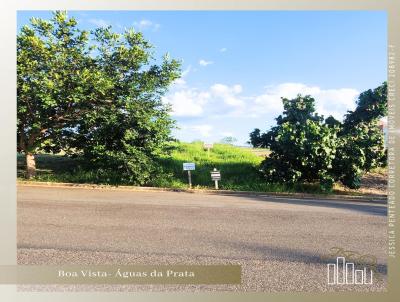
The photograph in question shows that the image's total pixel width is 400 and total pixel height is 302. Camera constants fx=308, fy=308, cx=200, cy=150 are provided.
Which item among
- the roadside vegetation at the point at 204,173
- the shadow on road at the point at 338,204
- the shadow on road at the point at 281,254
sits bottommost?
the shadow on road at the point at 281,254

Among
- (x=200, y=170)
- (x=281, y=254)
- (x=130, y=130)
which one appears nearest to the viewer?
(x=281, y=254)

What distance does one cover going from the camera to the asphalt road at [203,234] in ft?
13.5

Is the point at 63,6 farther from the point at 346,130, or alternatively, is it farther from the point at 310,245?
the point at 346,130

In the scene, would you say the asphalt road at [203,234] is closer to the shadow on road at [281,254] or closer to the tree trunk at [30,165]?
the shadow on road at [281,254]

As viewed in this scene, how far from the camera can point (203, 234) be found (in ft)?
17.9

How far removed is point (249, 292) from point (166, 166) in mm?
8716

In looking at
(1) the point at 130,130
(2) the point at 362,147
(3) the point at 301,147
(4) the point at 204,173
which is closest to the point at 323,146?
(3) the point at 301,147

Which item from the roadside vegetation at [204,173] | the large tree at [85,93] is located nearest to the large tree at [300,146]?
the roadside vegetation at [204,173]

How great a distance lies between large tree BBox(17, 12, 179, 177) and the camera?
28.2 feet

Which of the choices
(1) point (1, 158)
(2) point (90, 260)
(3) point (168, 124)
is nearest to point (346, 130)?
(3) point (168, 124)

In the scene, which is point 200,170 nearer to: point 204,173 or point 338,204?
point 204,173

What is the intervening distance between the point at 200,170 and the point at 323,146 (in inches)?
180

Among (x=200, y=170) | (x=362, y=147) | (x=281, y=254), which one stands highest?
(x=362, y=147)

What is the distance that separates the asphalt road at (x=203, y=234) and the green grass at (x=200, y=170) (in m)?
2.09
